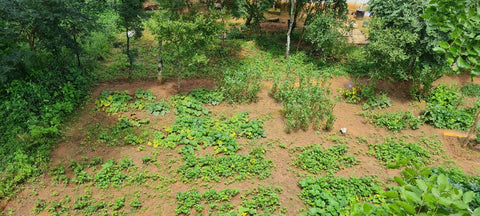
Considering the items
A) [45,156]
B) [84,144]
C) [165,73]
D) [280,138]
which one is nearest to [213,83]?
[165,73]

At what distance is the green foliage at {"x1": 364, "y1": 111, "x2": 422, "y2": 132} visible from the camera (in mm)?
7641

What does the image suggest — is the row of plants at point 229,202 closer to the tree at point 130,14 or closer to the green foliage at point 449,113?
the tree at point 130,14

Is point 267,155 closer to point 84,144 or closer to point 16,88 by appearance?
point 84,144

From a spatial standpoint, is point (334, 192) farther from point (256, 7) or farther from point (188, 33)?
point (256, 7)

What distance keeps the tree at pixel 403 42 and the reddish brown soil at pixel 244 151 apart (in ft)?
3.29

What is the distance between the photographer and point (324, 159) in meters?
6.34

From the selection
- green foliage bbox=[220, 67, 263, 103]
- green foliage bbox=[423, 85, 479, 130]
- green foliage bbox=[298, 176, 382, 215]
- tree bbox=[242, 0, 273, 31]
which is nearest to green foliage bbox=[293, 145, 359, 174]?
green foliage bbox=[298, 176, 382, 215]

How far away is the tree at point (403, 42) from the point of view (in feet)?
26.6

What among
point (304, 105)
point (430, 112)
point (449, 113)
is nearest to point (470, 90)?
point (449, 113)

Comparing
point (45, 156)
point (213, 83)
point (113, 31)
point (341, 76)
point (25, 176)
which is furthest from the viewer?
point (113, 31)

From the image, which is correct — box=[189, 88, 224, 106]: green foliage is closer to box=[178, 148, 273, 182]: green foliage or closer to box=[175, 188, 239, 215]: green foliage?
box=[178, 148, 273, 182]: green foliage

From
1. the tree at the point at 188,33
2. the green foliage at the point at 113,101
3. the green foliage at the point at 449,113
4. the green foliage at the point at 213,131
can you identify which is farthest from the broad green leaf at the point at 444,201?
the green foliage at the point at 449,113

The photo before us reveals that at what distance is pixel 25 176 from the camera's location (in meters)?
5.57

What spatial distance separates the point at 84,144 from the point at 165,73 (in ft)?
12.7
